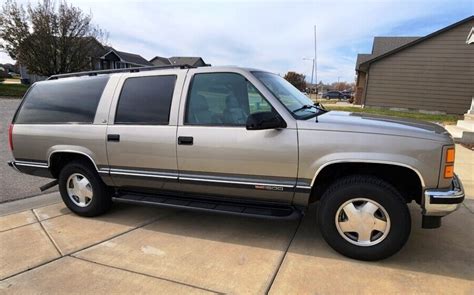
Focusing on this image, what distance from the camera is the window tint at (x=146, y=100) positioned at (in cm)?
399

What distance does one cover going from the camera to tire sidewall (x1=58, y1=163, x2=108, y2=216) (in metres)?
4.47

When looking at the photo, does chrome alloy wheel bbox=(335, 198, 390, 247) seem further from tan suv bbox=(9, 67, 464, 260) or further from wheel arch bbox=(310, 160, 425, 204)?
wheel arch bbox=(310, 160, 425, 204)

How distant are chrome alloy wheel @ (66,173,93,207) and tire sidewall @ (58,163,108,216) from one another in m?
0.04

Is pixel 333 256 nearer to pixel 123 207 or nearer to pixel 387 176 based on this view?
pixel 387 176

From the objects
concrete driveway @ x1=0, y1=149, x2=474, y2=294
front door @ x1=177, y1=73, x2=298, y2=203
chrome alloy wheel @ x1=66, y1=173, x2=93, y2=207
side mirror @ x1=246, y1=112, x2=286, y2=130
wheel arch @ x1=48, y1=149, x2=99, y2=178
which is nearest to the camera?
concrete driveway @ x1=0, y1=149, x2=474, y2=294

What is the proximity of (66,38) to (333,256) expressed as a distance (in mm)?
35492

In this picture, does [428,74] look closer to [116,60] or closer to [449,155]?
[449,155]

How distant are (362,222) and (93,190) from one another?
3333 millimetres

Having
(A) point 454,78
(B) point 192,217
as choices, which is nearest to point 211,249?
(B) point 192,217

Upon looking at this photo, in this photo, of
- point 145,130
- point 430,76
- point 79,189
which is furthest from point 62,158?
point 430,76

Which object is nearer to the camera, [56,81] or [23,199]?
[56,81]

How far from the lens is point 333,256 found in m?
3.46

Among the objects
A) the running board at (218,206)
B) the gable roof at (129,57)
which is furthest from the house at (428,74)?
the gable roof at (129,57)

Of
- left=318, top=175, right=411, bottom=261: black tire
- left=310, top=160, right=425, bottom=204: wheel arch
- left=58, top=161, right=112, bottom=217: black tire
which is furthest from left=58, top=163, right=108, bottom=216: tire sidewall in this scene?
left=318, top=175, right=411, bottom=261: black tire
